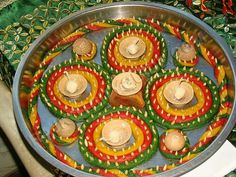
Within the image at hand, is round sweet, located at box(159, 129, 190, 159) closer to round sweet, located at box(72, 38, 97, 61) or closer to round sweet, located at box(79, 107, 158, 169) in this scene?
round sweet, located at box(79, 107, 158, 169)

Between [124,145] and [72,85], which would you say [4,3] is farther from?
[124,145]

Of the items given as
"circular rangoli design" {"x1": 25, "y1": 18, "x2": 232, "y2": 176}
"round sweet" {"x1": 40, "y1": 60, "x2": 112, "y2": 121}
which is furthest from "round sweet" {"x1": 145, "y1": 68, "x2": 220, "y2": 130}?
"round sweet" {"x1": 40, "y1": 60, "x2": 112, "y2": 121}

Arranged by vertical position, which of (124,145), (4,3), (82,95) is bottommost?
(124,145)

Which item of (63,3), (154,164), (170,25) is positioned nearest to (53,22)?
(63,3)

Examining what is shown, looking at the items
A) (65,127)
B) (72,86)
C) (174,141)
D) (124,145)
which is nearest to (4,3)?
(72,86)

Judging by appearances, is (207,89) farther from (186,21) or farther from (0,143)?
(0,143)

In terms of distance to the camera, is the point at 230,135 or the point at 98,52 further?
the point at 98,52

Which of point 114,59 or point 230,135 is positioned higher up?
point 114,59

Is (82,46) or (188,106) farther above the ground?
(82,46)
